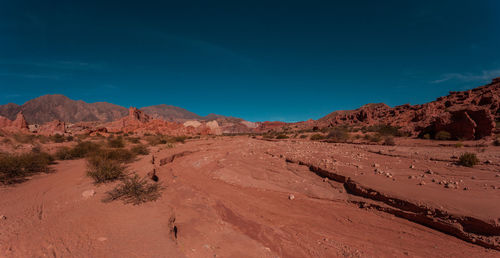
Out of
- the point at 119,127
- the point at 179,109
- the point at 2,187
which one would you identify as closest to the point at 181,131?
the point at 119,127

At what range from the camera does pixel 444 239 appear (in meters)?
3.18

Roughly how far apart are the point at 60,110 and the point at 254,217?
119466mm

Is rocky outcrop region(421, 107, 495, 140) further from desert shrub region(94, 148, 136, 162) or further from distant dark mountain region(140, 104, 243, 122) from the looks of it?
distant dark mountain region(140, 104, 243, 122)

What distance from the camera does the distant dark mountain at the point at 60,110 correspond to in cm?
7856

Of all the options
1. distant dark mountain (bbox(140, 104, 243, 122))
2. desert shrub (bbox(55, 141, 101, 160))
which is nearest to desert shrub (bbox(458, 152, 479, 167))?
desert shrub (bbox(55, 141, 101, 160))

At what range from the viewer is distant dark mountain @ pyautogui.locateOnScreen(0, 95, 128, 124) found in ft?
258

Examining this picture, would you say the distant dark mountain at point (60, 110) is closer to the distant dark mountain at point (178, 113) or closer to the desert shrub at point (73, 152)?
the distant dark mountain at point (178, 113)

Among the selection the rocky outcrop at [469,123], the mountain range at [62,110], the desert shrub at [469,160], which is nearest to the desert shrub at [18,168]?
the desert shrub at [469,160]

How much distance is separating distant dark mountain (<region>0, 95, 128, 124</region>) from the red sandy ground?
101 metres

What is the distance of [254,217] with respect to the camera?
4234 millimetres

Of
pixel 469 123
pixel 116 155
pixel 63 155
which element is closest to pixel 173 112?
pixel 63 155

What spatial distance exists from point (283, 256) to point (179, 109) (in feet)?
499

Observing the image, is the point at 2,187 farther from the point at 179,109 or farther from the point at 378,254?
the point at 179,109

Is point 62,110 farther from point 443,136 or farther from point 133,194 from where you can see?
point 443,136
